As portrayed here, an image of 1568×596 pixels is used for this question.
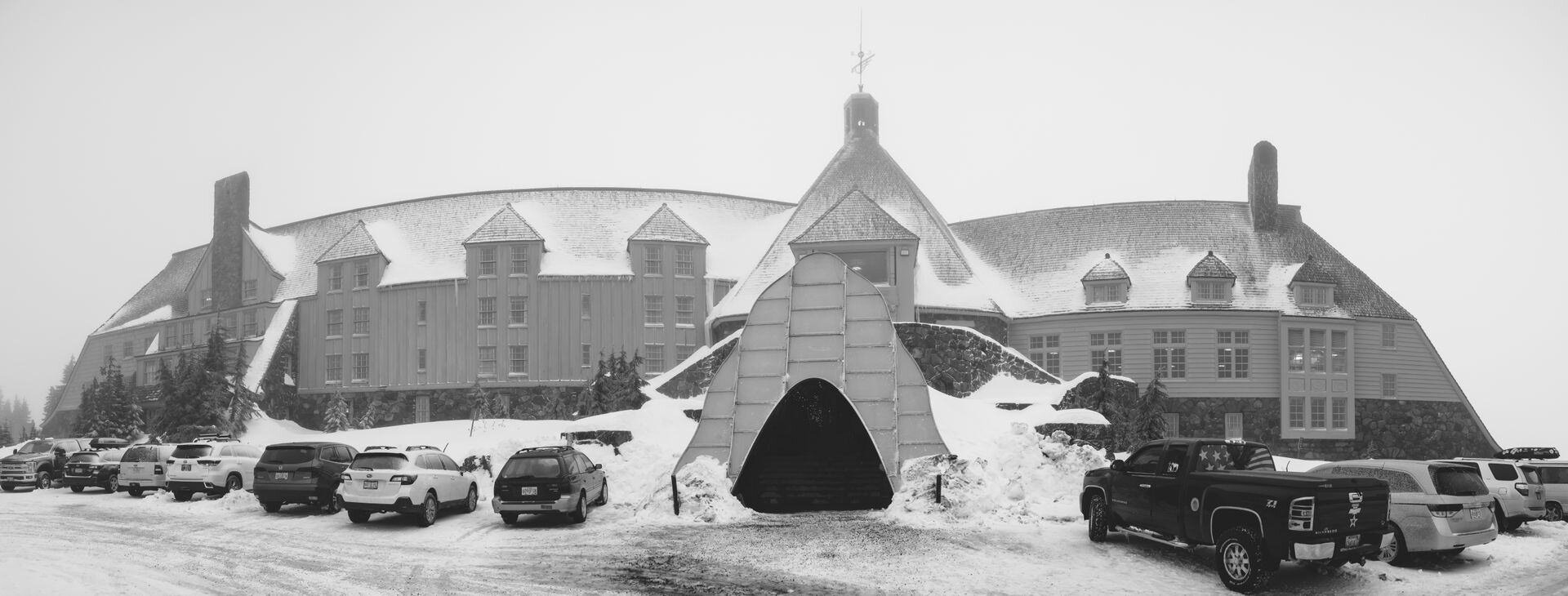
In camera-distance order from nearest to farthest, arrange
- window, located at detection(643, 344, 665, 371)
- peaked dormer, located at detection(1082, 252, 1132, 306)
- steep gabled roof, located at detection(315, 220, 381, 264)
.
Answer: peaked dormer, located at detection(1082, 252, 1132, 306) → window, located at detection(643, 344, 665, 371) → steep gabled roof, located at detection(315, 220, 381, 264)

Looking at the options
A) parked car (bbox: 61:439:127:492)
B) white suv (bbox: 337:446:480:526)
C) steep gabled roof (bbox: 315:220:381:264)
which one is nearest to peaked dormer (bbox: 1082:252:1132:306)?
white suv (bbox: 337:446:480:526)

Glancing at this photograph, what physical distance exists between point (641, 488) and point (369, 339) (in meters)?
32.6

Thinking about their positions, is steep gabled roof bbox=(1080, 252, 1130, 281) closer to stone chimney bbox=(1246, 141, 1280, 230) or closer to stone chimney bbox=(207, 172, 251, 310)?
stone chimney bbox=(1246, 141, 1280, 230)

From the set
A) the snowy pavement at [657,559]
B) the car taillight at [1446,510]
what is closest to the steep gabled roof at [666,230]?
the snowy pavement at [657,559]

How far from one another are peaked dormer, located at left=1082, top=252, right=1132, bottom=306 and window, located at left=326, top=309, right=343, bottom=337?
3463 centimetres

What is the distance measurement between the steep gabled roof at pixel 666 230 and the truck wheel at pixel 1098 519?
33.9m

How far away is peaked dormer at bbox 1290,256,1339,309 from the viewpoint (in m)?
45.5

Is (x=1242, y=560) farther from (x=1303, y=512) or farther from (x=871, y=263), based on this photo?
(x=871, y=263)

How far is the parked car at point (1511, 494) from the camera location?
20.0 metres

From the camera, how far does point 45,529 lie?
20.6 metres

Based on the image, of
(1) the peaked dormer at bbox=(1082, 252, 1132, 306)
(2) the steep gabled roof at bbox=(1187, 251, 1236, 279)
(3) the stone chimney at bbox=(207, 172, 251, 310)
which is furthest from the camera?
(3) the stone chimney at bbox=(207, 172, 251, 310)

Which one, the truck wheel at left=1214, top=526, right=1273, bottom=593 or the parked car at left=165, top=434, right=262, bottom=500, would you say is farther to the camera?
the parked car at left=165, top=434, right=262, bottom=500

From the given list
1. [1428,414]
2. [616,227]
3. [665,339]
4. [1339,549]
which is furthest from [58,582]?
[1428,414]

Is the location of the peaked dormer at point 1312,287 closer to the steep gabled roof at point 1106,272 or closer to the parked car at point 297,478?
the steep gabled roof at point 1106,272
